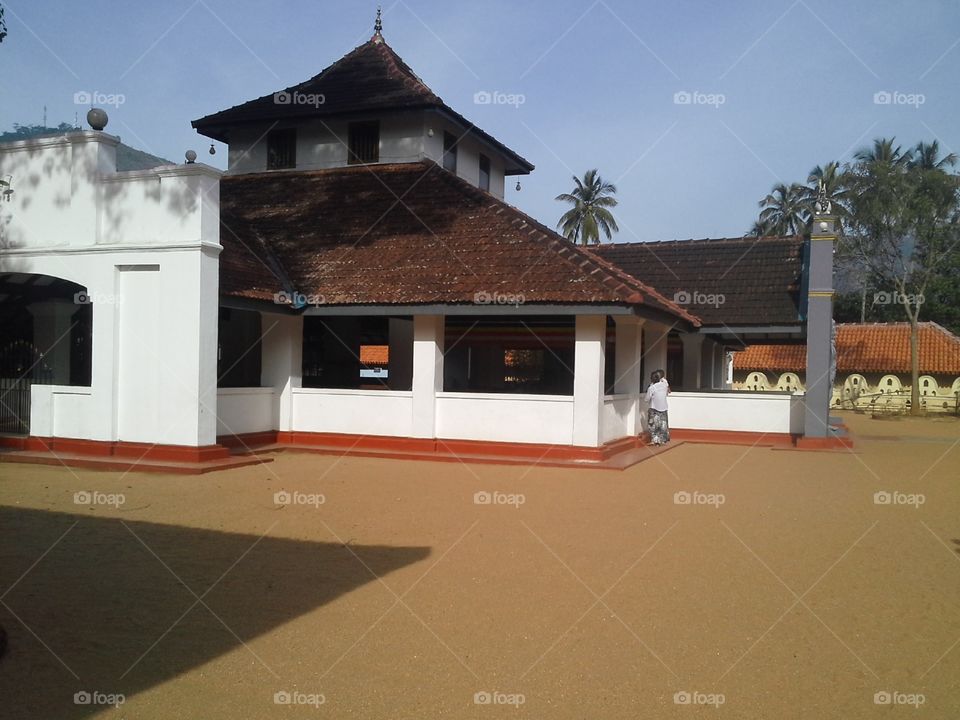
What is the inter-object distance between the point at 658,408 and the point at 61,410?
1022cm

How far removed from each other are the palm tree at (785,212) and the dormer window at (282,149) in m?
38.2

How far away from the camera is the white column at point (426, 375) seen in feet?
44.4

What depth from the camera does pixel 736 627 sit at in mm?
5289

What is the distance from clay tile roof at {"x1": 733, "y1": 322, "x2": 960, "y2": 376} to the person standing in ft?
70.4

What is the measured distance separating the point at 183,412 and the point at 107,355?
1.45 m

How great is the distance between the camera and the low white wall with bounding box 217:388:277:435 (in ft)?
42.9

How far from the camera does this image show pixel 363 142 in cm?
1812

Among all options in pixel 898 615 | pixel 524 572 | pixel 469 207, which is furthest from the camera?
pixel 469 207

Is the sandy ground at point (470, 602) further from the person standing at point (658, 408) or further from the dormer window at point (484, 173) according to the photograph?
the dormer window at point (484, 173)

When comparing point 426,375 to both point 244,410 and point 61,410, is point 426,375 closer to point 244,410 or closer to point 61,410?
point 244,410

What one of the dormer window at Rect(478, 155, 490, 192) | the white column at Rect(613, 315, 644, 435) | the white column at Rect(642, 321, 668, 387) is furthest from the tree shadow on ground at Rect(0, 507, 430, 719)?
the dormer window at Rect(478, 155, 490, 192)

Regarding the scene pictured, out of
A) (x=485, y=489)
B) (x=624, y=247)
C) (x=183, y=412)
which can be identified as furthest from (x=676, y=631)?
(x=624, y=247)

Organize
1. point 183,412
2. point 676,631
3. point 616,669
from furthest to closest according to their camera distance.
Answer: point 183,412, point 676,631, point 616,669

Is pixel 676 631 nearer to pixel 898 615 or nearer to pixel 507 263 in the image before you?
pixel 898 615
